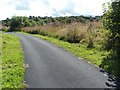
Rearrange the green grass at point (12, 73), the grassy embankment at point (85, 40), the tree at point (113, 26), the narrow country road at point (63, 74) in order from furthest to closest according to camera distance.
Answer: the grassy embankment at point (85, 40) → the tree at point (113, 26) → the green grass at point (12, 73) → the narrow country road at point (63, 74)

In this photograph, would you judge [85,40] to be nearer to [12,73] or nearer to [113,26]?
[113,26]

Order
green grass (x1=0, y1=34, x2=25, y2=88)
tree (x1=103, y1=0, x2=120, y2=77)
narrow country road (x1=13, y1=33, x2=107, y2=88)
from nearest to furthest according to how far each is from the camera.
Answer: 1. narrow country road (x1=13, y1=33, x2=107, y2=88)
2. green grass (x1=0, y1=34, x2=25, y2=88)
3. tree (x1=103, y1=0, x2=120, y2=77)

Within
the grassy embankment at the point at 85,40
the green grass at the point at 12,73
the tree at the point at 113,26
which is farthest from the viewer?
the grassy embankment at the point at 85,40

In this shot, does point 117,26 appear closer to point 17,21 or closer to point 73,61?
point 73,61

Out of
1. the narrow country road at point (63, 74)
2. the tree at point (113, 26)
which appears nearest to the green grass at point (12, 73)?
the narrow country road at point (63, 74)

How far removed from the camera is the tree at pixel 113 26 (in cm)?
1794

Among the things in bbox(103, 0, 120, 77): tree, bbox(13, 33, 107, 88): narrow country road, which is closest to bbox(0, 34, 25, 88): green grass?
bbox(13, 33, 107, 88): narrow country road

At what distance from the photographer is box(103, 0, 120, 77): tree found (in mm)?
17938

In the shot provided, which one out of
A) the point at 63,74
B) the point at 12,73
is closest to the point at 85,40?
the point at 63,74

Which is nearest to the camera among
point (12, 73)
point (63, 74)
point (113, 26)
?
point (63, 74)

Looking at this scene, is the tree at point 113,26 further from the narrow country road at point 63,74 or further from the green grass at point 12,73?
the green grass at point 12,73

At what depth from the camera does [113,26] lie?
18391mm

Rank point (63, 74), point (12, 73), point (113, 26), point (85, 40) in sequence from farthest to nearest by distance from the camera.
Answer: point (85, 40) < point (113, 26) < point (12, 73) < point (63, 74)

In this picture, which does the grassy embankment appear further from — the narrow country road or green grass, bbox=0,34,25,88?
green grass, bbox=0,34,25,88
